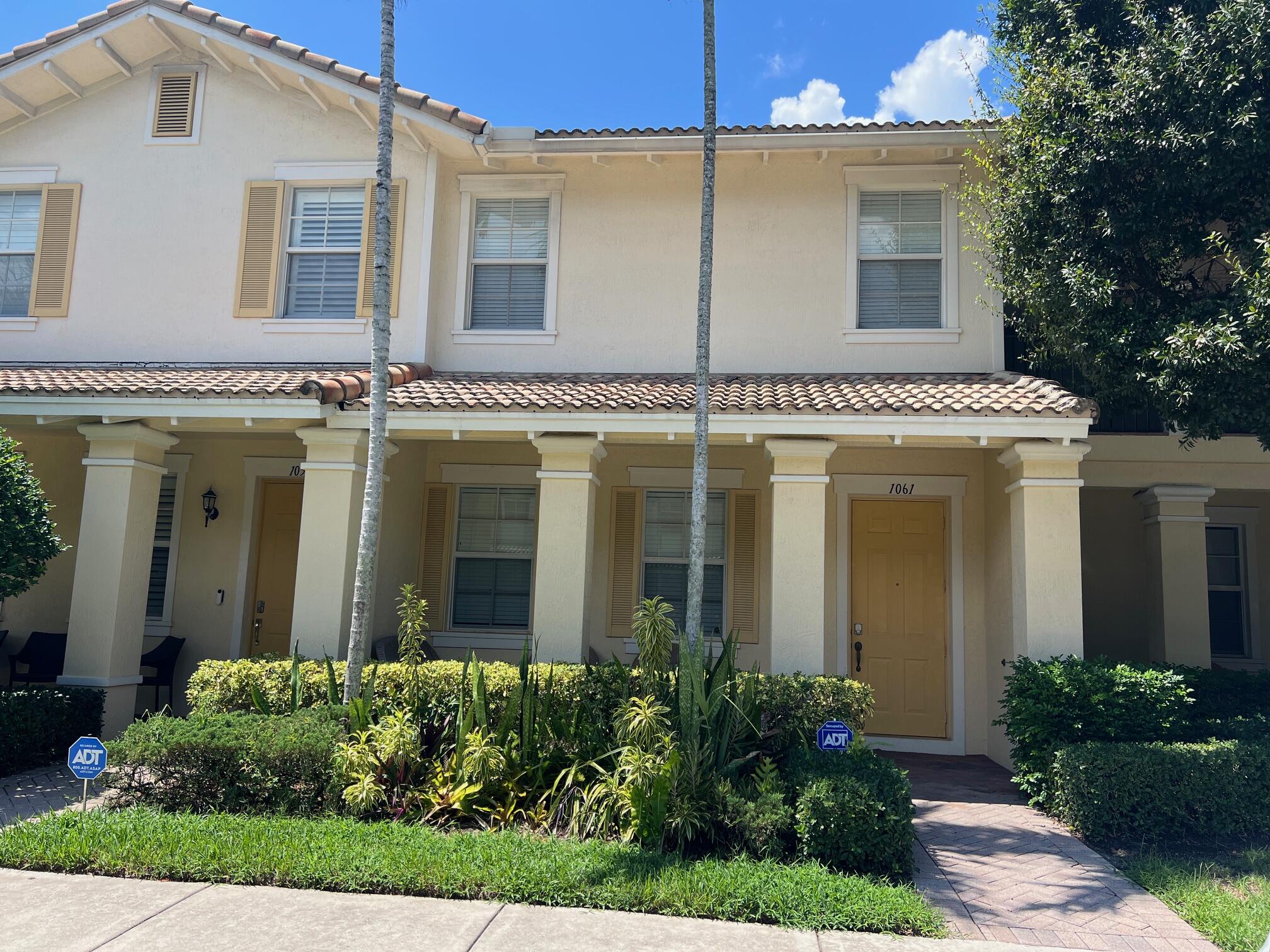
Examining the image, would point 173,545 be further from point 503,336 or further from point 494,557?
point 503,336

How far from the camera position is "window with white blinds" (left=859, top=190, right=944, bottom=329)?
10.6m

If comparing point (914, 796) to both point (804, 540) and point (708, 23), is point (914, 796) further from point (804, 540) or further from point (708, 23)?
point (708, 23)

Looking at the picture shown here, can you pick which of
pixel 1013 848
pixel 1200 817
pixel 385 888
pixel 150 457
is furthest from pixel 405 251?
pixel 1200 817

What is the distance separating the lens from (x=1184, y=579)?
10672 mm

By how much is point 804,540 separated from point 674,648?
268 centimetres

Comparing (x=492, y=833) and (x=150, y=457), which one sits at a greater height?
(x=150, y=457)

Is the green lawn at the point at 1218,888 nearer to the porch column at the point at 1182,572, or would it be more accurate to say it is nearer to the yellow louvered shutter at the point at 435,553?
the porch column at the point at 1182,572

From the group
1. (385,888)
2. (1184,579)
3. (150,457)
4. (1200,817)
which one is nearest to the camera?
(385,888)

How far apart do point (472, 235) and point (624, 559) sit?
4.14 metres

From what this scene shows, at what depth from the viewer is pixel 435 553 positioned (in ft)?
37.1

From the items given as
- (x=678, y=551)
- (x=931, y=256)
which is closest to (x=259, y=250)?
(x=678, y=551)

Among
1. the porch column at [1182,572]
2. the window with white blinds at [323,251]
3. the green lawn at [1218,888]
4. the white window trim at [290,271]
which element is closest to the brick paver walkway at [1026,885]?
the green lawn at [1218,888]

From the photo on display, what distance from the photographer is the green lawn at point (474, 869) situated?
527cm

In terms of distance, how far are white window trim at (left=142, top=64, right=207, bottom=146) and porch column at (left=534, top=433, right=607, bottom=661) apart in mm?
6045
